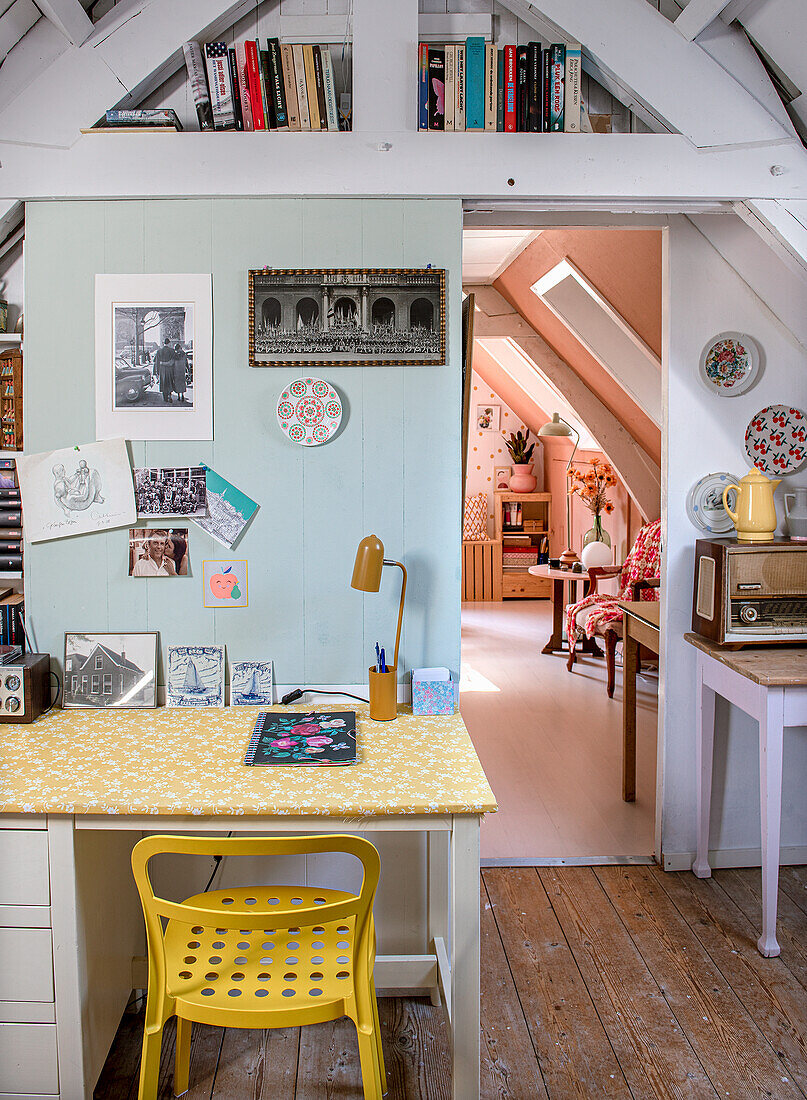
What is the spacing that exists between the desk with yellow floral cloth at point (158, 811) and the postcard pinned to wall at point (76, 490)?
20.7 inches

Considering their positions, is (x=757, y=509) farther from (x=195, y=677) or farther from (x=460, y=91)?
(x=195, y=677)

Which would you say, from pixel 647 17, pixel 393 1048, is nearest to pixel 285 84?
pixel 647 17

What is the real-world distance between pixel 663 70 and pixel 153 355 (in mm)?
1510

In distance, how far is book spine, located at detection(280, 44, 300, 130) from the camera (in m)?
2.31

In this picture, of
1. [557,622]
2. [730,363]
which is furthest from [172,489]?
[557,622]

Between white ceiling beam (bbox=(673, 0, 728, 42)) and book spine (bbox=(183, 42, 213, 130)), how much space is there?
4.00 feet

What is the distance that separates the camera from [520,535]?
8305 millimetres

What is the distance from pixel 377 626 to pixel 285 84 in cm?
141

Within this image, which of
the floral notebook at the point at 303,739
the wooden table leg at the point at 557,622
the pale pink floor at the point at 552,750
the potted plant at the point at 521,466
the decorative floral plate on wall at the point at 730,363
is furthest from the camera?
the potted plant at the point at 521,466

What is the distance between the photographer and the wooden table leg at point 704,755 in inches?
114

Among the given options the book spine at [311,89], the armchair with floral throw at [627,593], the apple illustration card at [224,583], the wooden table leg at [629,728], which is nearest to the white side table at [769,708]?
the wooden table leg at [629,728]

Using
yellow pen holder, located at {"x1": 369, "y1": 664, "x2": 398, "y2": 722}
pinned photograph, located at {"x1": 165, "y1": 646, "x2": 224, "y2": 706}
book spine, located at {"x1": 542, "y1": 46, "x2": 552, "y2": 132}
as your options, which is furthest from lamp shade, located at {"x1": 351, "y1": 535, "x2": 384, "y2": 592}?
book spine, located at {"x1": 542, "y1": 46, "x2": 552, "y2": 132}

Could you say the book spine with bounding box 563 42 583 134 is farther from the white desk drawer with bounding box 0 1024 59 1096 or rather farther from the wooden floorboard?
the white desk drawer with bounding box 0 1024 59 1096

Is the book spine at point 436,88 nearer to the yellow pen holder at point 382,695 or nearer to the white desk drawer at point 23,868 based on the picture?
the yellow pen holder at point 382,695
